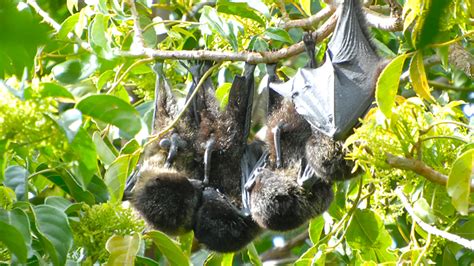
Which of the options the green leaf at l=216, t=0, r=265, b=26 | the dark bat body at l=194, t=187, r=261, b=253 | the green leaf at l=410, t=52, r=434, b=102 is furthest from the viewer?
the dark bat body at l=194, t=187, r=261, b=253

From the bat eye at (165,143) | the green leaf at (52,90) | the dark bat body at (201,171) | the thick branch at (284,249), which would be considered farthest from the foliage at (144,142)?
the thick branch at (284,249)

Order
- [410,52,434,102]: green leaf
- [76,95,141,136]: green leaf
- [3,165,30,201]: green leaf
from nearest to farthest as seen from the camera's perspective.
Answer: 1. [76,95,141,136]: green leaf
2. [410,52,434,102]: green leaf
3. [3,165,30,201]: green leaf

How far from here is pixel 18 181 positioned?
2953 mm

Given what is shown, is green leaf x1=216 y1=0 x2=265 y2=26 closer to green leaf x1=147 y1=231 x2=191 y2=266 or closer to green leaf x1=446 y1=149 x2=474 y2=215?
green leaf x1=147 y1=231 x2=191 y2=266

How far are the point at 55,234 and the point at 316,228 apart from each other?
1.65 meters

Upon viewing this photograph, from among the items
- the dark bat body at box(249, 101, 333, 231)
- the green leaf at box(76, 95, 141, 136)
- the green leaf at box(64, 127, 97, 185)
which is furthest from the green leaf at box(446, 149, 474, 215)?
the dark bat body at box(249, 101, 333, 231)

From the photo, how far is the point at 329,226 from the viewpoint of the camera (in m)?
4.14

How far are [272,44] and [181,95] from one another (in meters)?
0.85

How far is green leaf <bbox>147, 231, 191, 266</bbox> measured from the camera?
10.4 ft

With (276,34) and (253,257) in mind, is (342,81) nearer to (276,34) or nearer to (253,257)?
(276,34)

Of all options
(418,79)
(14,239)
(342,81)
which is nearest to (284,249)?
(342,81)

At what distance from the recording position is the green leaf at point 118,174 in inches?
118

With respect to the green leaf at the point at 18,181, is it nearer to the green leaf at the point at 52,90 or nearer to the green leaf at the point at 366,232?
the green leaf at the point at 52,90

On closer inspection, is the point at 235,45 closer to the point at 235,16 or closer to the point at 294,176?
the point at 235,16
